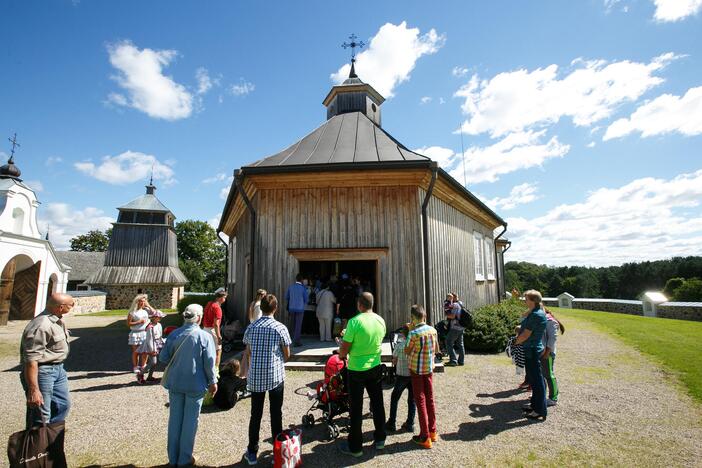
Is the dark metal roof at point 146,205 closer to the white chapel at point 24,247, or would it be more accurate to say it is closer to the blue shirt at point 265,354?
the white chapel at point 24,247

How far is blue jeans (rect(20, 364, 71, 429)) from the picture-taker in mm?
3035

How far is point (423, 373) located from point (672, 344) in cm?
981

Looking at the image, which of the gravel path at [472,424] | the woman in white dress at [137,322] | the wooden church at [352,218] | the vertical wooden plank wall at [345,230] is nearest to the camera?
the gravel path at [472,424]

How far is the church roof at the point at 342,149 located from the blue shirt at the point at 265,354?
16.6 ft

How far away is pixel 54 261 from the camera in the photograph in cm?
2164

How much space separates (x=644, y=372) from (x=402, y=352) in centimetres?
611

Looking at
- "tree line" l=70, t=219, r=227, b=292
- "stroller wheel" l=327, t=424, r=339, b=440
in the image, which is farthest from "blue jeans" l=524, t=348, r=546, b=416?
"tree line" l=70, t=219, r=227, b=292

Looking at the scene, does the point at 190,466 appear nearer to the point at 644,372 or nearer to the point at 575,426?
the point at 575,426

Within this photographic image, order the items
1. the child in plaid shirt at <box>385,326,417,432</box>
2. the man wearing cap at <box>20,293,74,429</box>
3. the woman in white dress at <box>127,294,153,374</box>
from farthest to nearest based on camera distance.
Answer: the woman in white dress at <box>127,294,153,374</box>
the child in plaid shirt at <box>385,326,417,432</box>
the man wearing cap at <box>20,293,74,429</box>

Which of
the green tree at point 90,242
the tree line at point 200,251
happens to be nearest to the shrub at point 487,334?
the tree line at point 200,251

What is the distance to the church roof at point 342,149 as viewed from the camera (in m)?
8.12

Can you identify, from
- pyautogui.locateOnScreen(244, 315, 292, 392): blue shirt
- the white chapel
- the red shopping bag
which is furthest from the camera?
the white chapel

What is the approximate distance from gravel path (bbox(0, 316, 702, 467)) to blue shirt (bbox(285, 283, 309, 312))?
1475 mm

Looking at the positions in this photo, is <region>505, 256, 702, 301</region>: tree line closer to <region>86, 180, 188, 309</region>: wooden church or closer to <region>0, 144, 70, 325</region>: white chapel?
<region>86, 180, 188, 309</region>: wooden church
